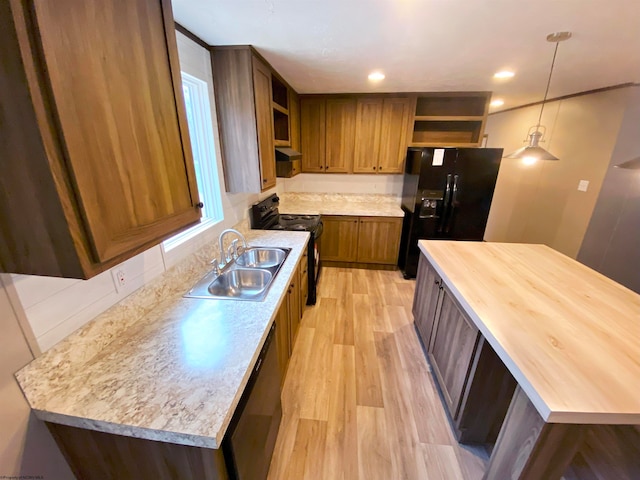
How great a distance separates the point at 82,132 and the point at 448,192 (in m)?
3.32

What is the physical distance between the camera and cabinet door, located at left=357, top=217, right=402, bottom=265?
3.44m

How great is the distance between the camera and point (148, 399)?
841mm

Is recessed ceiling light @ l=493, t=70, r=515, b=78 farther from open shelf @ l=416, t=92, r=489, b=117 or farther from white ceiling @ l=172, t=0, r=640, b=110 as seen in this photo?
open shelf @ l=416, t=92, r=489, b=117

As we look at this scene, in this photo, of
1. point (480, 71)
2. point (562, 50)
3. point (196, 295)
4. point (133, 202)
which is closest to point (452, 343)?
point (196, 295)

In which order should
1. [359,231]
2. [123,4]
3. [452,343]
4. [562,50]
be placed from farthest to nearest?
1. [359,231]
2. [562,50]
3. [452,343]
4. [123,4]

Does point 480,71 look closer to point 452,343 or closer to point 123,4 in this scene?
point 452,343

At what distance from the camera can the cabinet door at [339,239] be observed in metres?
3.49

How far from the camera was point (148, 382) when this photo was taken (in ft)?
2.97

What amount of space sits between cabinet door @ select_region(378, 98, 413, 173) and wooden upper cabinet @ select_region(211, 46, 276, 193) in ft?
5.78

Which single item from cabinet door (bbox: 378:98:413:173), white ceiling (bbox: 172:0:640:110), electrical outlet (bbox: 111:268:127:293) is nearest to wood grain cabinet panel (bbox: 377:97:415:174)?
cabinet door (bbox: 378:98:413:173)

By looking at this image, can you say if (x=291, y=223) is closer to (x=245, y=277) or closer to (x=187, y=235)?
(x=245, y=277)

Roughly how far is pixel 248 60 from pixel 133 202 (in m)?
1.57

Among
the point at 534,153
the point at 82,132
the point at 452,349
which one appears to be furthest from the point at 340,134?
the point at 82,132

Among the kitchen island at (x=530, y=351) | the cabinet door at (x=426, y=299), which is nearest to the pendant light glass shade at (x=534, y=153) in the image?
the kitchen island at (x=530, y=351)
